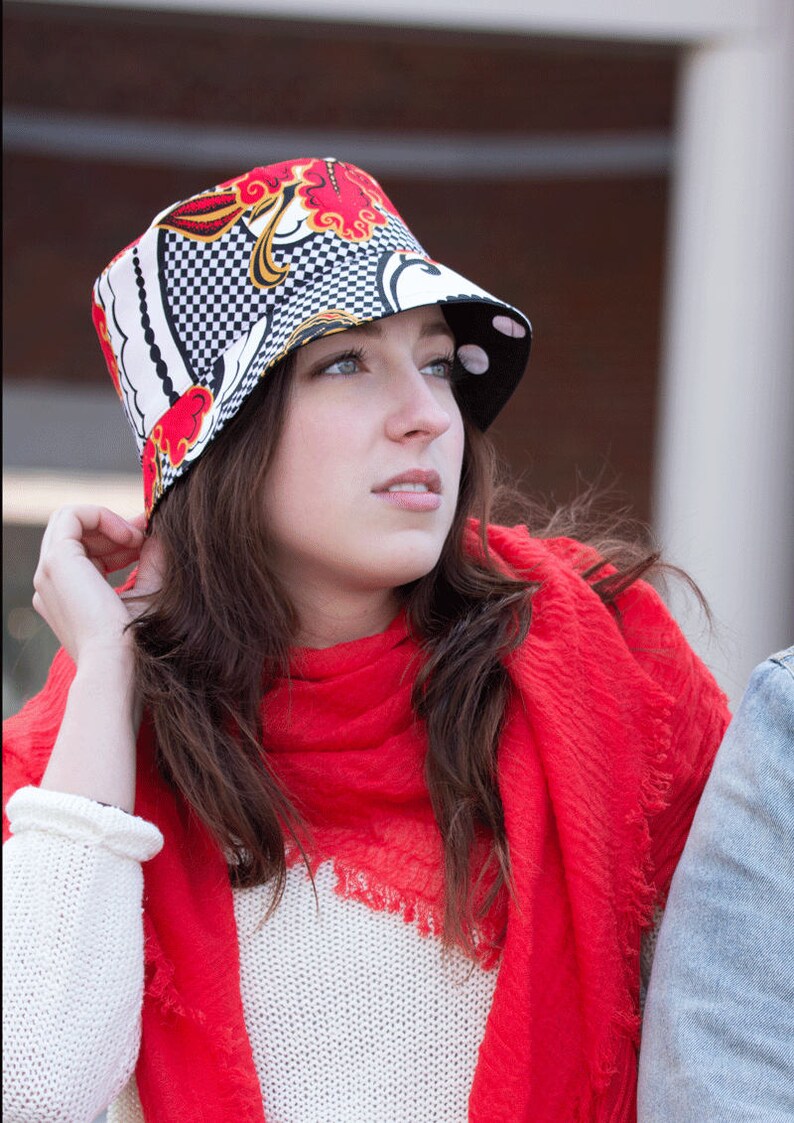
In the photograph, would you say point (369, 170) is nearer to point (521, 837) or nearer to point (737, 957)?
point (521, 837)

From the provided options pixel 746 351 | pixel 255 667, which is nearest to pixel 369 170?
pixel 746 351

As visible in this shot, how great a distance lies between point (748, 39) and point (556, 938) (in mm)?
2662

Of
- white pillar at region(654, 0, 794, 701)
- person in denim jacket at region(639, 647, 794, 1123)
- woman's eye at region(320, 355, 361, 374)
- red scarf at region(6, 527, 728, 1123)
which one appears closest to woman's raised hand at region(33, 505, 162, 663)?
red scarf at region(6, 527, 728, 1123)

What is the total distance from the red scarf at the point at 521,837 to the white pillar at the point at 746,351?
1669mm

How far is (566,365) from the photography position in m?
6.62

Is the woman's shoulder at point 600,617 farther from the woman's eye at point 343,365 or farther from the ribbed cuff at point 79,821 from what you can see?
the ribbed cuff at point 79,821

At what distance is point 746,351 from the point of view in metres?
3.31

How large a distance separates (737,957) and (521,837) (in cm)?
32

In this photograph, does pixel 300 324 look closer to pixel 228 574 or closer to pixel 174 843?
pixel 228 574

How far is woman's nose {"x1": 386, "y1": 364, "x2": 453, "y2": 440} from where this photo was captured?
62.2 inches

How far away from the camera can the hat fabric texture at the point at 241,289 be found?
157 centimetres

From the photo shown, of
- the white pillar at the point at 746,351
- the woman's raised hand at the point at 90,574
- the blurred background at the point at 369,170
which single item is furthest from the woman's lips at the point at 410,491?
the blurred background at the point at 369,170

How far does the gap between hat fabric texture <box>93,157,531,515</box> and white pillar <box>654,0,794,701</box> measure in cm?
173

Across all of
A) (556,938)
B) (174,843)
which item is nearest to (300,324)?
(174,843)
